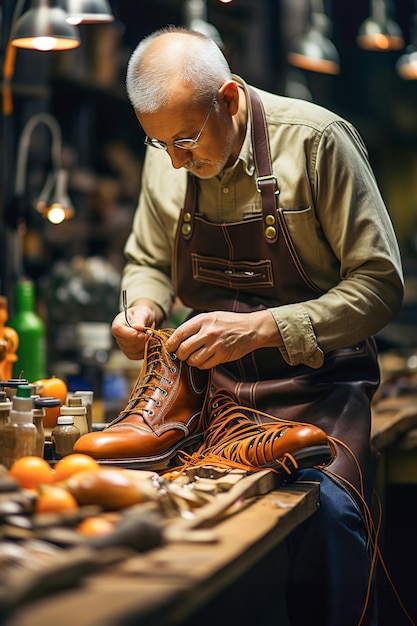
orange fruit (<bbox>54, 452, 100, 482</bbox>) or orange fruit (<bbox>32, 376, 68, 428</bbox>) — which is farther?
orange fruit (<bbox>32, 376, 68, 428</bbox>)

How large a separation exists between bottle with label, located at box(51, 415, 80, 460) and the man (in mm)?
281

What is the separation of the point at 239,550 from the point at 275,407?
1075 mm

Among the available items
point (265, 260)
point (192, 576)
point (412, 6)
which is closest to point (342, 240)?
point (265, 260)

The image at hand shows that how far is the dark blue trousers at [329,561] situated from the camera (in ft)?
7.08

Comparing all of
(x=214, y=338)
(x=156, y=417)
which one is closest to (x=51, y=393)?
(x=156, y=417)

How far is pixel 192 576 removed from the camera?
1260mm

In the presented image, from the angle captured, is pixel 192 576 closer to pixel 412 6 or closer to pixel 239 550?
pixel 239 550

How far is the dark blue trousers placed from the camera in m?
2.16

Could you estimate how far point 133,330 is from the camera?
2.35m

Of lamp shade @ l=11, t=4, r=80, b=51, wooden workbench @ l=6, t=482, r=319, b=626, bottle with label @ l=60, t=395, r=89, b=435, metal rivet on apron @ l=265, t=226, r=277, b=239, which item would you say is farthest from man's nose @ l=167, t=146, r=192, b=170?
lamp shade @ l=11, t=4, r=80, b=51

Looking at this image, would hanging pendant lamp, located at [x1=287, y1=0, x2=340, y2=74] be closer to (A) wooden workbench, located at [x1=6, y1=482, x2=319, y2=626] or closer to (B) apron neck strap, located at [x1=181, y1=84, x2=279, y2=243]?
(B) apron neck strap, located at [x1=181, y1=84, x2=279, y2=243]

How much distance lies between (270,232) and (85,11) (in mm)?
1346

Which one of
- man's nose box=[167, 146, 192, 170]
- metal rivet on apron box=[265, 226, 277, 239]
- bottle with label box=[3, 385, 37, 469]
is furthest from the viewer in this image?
metal rivet on apron box=[265, 226, 277, 239]

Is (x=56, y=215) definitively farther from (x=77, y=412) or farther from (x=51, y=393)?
(x=77, y=412)
